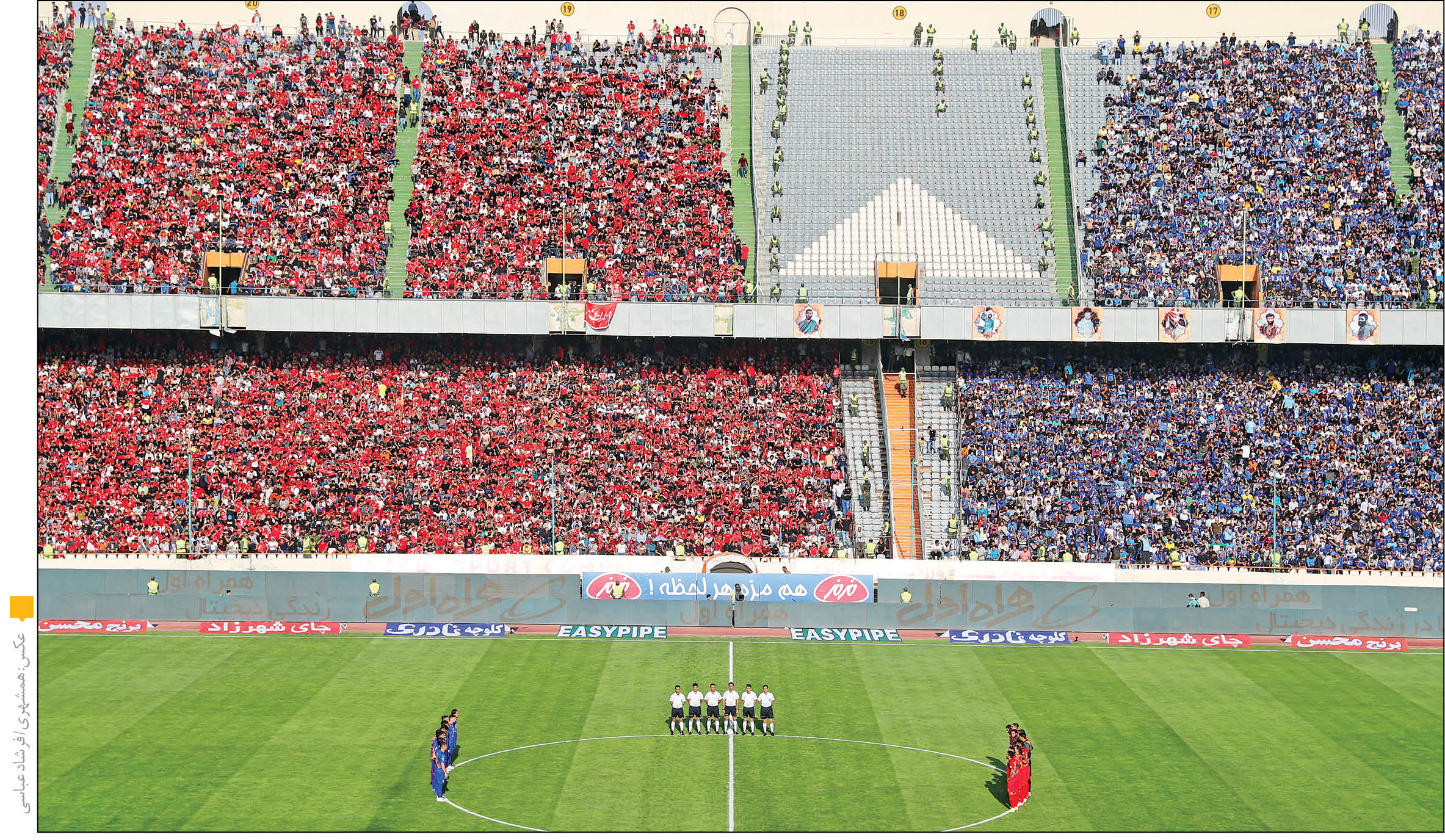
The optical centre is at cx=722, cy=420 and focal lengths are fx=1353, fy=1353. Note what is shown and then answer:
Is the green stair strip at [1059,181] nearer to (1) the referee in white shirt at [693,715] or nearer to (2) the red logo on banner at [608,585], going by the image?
(2) the red logo on banner at [608,585]

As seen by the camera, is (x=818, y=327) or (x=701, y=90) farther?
(x=701, y=90)

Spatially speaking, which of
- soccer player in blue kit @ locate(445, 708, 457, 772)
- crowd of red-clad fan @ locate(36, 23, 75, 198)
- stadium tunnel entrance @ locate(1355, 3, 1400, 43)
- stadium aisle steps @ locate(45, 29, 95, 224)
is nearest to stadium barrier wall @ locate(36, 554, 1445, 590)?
soccer player in blue kit @ locate(445, 708, 457, 772)

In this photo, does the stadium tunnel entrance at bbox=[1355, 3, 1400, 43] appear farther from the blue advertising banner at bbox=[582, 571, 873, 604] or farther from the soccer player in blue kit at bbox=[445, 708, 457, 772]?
the soccer player in blue kit at bbox=[445, 708, 457, 772]

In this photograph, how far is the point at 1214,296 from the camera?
52.9 metres

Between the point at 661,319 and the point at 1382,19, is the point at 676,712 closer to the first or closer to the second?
the point at 661,319

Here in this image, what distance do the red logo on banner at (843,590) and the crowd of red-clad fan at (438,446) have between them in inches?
151

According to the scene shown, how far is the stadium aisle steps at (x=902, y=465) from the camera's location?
154 ft

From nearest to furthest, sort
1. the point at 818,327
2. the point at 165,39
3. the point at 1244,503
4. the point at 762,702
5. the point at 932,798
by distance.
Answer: the point at 932,798
the point at 762,702
the point at 1244,503
the point at 818,327
the point at 165,39

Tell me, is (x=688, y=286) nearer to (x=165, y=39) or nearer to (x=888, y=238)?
(x=888, y=238)

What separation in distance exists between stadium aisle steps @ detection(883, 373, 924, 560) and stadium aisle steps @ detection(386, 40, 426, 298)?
1938 cm

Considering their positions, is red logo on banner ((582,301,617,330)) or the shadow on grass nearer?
the shadow on grass

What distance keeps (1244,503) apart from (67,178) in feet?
155

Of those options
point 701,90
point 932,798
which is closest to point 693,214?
point 701,90

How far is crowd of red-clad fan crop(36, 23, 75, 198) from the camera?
55500 millimetres
